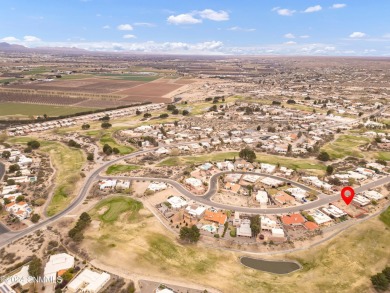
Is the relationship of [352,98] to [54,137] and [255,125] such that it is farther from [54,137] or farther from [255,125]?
[54,137]

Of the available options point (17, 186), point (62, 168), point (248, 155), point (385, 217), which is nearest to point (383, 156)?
point (385, 217)

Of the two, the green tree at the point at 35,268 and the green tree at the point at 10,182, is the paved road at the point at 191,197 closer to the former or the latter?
the green tree at the point at 35,268

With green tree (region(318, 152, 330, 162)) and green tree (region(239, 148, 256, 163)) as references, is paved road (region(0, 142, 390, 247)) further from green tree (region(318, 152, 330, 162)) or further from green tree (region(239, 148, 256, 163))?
green tree (region(318, 152, 330, 162))

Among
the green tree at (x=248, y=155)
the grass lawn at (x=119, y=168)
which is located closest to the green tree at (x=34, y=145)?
the grass lawn at (x=119, y=168)

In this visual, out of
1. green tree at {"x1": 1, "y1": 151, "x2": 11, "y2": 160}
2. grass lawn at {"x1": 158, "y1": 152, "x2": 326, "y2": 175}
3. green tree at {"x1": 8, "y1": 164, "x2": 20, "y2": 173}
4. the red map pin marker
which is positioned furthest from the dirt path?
green tree at {"x1": 1, "y1": 151, "x2": 11, "y2": 160}

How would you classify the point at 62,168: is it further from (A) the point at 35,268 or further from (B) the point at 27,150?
(A) the point at 35,268

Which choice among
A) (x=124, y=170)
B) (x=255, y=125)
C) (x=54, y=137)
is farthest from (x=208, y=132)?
(x=54, y=137)

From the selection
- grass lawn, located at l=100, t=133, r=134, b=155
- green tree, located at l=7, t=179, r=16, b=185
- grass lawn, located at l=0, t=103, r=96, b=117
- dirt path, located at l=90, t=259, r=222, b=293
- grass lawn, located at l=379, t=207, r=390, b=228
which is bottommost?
dirt path, located at l=90, t=259, r=222, b=293
